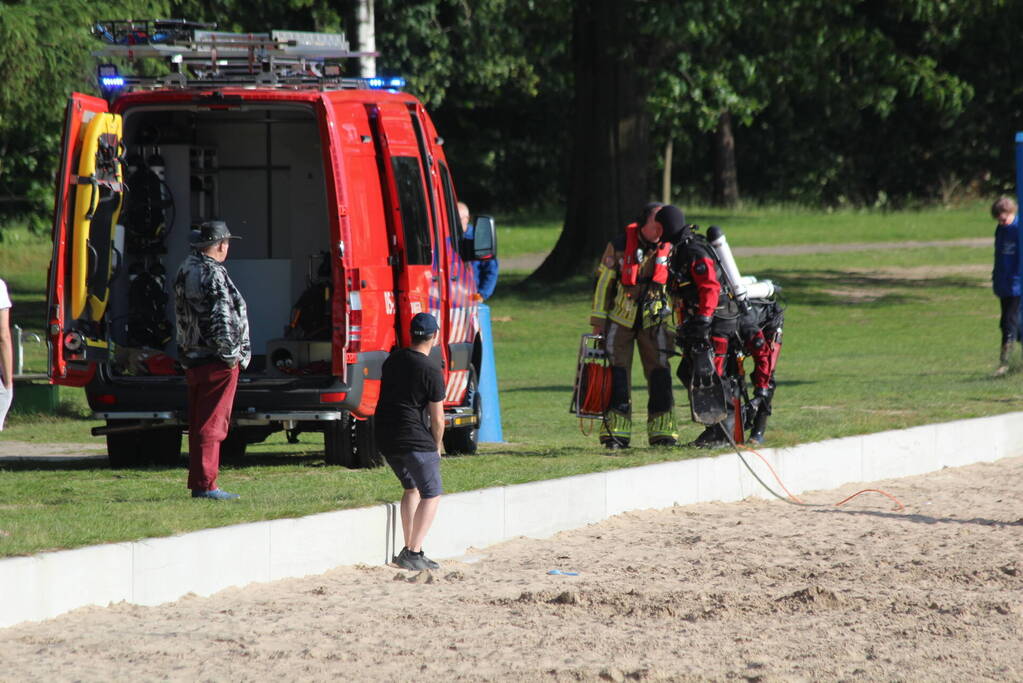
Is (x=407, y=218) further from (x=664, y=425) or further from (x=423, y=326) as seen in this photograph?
(x=423, y=326)

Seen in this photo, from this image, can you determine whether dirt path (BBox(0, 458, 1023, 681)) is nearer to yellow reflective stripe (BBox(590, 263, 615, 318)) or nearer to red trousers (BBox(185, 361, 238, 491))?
red trousers (BBox(185, 361, 238, 491))

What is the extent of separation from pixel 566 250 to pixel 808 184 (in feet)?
80.3

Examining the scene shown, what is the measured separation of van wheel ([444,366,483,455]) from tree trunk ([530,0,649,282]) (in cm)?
1578

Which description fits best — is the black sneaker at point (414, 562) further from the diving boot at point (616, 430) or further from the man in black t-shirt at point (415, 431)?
the diving boot at point (616, 430)

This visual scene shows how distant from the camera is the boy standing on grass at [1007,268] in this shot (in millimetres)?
16547

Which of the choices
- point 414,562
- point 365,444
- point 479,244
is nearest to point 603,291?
point 479,244

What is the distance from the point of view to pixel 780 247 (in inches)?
1441

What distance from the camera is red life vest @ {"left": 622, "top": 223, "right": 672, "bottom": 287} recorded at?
11438 mm

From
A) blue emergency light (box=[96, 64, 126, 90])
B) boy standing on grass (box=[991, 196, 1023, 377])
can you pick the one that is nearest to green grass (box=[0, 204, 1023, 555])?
boy standing on grass (box=[991, 196, 1023, 377])

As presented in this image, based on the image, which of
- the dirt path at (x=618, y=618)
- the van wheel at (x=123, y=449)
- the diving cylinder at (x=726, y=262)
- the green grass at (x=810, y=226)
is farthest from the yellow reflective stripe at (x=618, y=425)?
the green grass at (x=810, y=226)

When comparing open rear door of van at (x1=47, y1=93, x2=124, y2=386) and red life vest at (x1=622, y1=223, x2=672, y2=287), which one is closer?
open rear door of van at (x1=47, y1=93, x2=124, y2=386)

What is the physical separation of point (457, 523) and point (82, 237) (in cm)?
331

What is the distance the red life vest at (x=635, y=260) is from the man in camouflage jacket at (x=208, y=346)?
315 cm

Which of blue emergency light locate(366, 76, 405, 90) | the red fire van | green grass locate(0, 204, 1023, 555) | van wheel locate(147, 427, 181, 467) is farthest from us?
van wheel locate(147, 427, 181, 467)
